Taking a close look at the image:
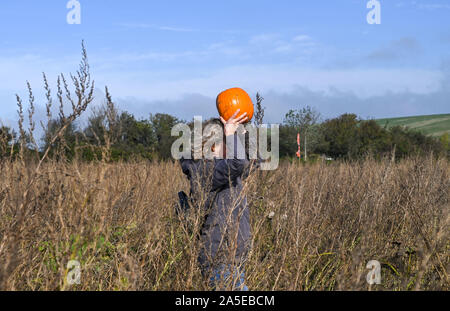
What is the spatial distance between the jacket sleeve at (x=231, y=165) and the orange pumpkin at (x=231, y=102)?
415 millimetres

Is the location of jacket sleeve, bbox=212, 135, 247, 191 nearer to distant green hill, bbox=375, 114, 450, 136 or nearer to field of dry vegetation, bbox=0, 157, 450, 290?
field of dry vegetation, bbox=0, 157, 450, 290

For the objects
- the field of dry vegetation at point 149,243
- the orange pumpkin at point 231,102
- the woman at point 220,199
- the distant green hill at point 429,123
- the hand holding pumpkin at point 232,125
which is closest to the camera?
the field of dry vegetation at point 149,243

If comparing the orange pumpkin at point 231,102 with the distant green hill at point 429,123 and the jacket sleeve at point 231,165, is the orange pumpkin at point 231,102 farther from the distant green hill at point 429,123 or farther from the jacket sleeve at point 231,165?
the distant green hill at point 429,123

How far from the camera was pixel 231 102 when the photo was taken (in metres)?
2.94

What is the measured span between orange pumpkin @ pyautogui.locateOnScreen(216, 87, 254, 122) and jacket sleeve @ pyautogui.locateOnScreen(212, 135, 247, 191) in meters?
0.42

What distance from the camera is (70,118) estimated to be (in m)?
2.21

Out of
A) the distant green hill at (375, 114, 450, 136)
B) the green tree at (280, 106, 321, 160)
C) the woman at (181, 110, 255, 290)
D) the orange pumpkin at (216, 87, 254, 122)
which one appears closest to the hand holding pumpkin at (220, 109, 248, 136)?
the woman at (181, 110, 255, 290)

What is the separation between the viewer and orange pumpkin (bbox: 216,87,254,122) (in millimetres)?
2916

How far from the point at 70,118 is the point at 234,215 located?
1107 mm

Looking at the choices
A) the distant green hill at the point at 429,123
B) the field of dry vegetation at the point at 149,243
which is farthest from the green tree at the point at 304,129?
the distant green hill at the point at 429,123

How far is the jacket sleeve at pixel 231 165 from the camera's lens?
239 cm

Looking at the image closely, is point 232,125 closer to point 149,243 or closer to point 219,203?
point 219,203
